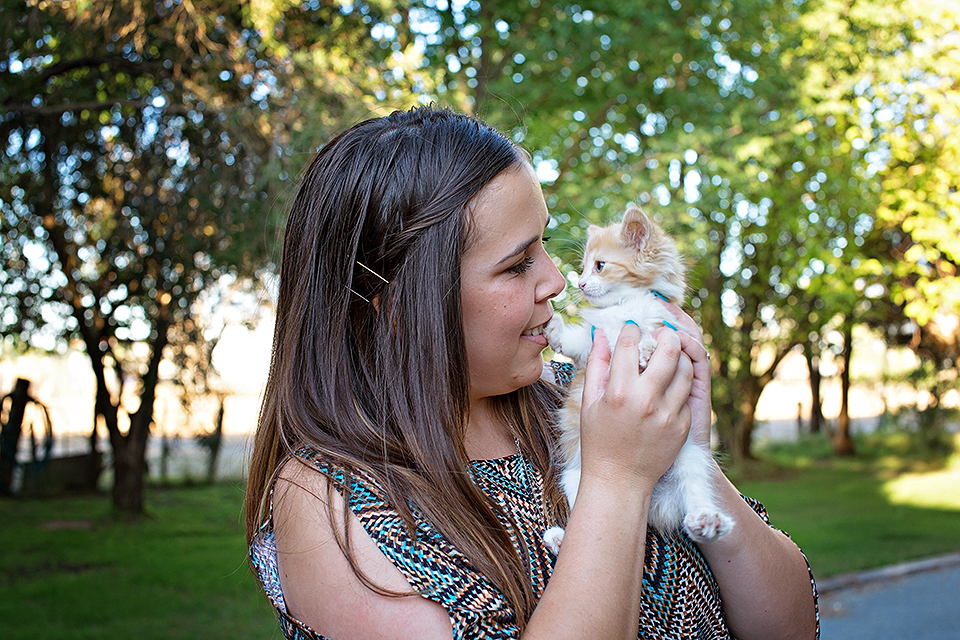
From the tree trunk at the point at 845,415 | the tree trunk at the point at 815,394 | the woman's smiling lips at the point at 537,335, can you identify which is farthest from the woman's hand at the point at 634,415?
the tree trunk at the point at 815,394

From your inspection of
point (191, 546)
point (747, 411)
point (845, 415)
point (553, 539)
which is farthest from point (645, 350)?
point (845, 415)

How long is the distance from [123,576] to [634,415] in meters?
8.51

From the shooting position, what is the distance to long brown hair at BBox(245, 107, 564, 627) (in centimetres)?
159

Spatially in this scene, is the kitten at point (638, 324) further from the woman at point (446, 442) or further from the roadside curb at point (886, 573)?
the roadside curb at point (886, 573)

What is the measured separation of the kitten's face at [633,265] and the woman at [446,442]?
78 centimetres

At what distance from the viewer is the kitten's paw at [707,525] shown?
1755 mm

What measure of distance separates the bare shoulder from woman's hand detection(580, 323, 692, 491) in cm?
42

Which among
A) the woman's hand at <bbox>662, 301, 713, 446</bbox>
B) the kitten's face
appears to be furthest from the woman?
the kitten's face

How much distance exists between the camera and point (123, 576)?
8.46m

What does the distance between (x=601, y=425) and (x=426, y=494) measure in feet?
1.24

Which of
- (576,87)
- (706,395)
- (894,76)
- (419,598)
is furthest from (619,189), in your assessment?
(419,598)

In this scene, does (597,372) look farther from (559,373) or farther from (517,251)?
(559,373)

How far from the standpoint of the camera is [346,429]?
5.24 ft

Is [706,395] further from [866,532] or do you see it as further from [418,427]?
[866,532]
